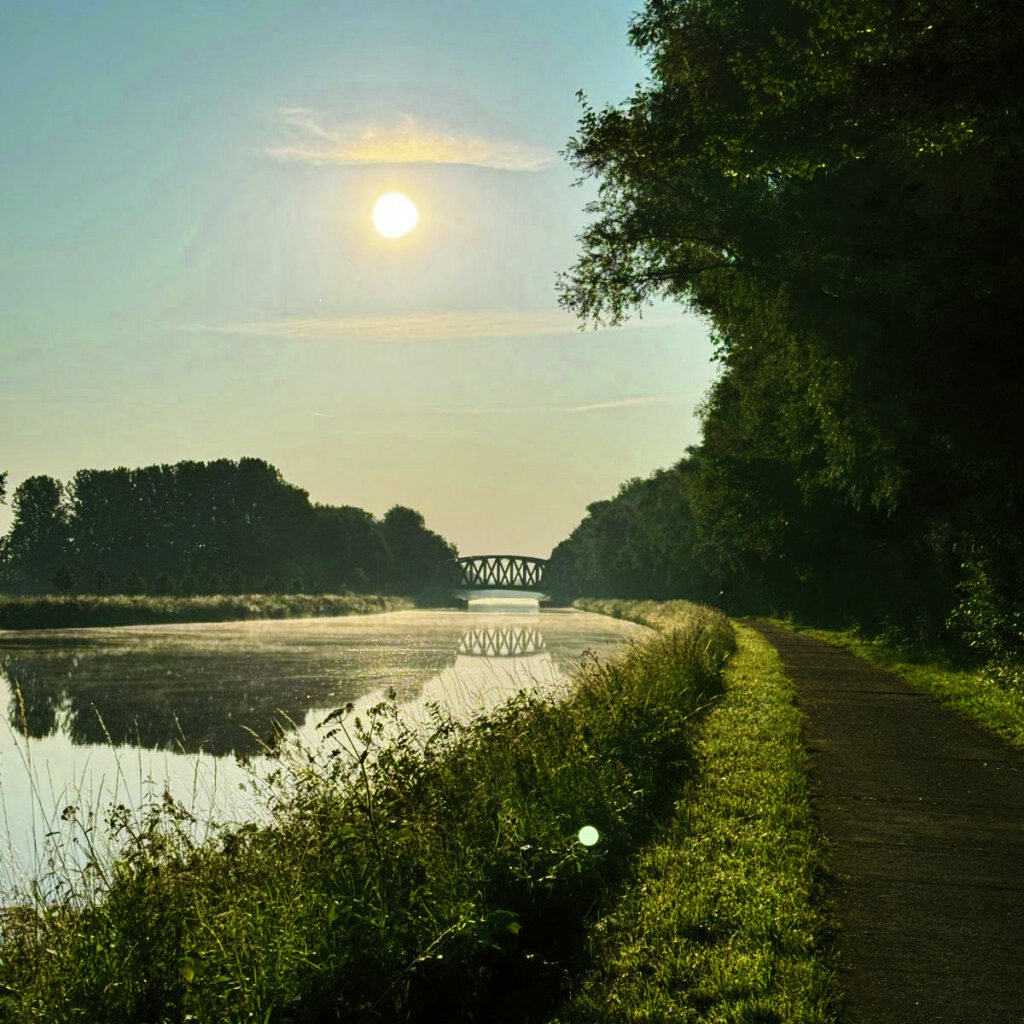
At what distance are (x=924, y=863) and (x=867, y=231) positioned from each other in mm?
13317

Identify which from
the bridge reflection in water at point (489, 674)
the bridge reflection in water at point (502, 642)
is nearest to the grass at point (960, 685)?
the bridge reflection in water at point (489, 674)

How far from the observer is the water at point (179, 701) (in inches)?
452

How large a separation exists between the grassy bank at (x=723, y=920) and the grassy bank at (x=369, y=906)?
0.67 feet

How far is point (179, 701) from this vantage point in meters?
22.3

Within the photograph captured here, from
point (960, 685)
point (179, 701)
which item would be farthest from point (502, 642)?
point (960, 685)

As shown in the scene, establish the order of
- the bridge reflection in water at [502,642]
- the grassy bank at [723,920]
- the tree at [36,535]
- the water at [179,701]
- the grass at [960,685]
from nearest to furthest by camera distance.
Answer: the grassy bank at [723,920] → the water at [179,701] → the grass at [960,685] → the bridge reflection in water at [502,642] → the tree at [36,535]

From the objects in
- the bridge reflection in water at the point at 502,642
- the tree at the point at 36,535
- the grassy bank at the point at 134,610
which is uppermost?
the tree at the point at 36,535

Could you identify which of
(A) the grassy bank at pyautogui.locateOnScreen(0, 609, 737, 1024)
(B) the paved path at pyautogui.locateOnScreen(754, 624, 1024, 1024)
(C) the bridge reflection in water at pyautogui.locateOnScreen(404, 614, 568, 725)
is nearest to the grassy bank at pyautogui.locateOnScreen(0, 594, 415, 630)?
(C) the bridge reflection in water at pyautogui.locateOnScreen(404, 614, 568, 725)

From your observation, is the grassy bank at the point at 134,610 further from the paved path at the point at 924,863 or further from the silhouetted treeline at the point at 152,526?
the paved path at the point at 924,863

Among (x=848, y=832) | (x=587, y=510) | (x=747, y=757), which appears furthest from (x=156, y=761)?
(x=587, y=510)

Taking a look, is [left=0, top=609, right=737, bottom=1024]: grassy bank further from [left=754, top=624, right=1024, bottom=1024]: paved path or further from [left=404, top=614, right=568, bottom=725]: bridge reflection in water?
[left=404, top=614, right=568, bottom=725]: bridge reflection in water

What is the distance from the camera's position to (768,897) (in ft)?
24.5

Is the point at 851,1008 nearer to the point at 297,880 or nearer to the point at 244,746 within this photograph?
the point at 297,880

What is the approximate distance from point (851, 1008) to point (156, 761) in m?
11.6
